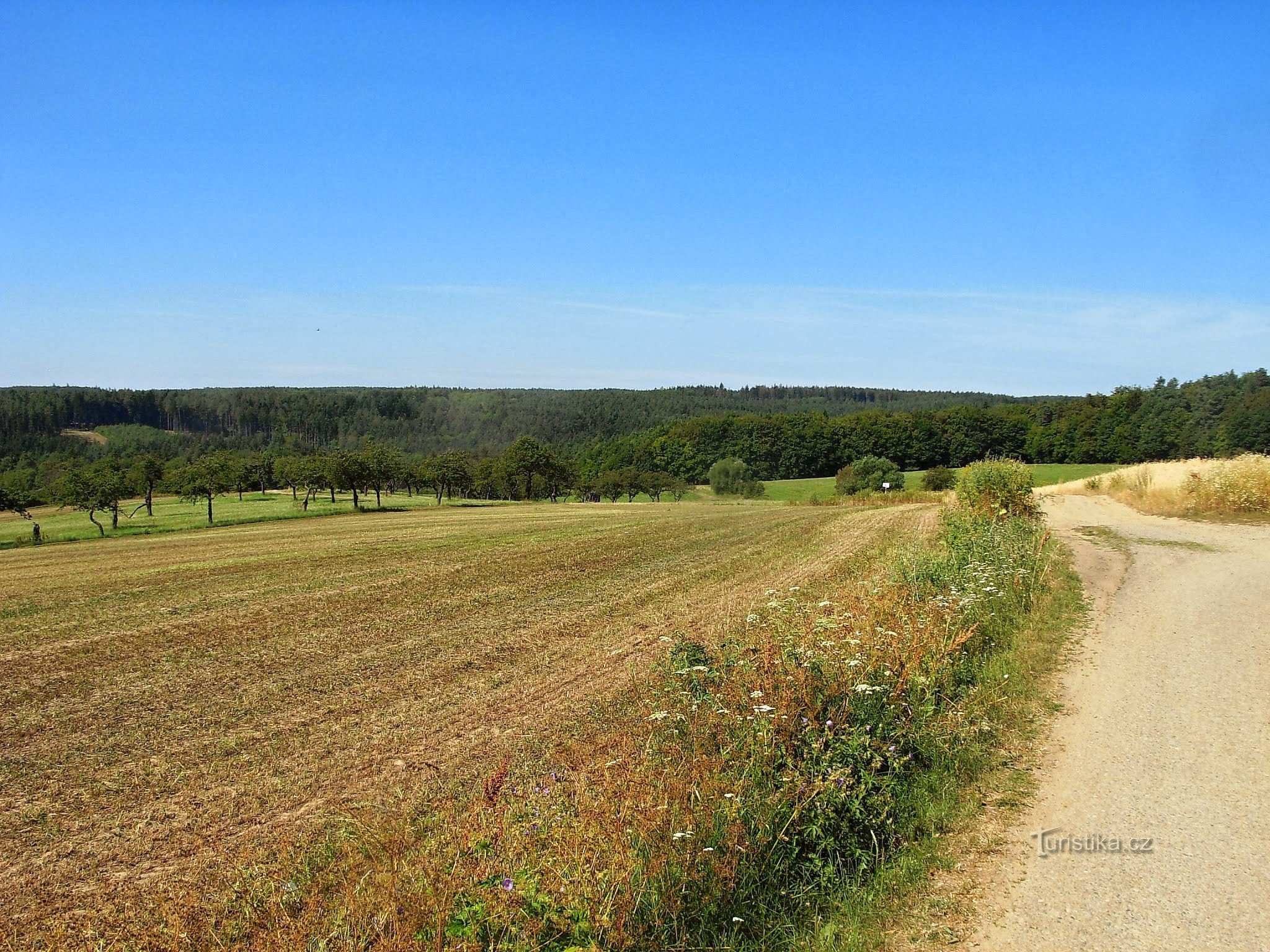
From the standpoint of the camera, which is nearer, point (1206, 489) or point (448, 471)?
point (1206, 489)

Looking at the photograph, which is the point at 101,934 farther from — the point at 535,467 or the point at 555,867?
the point at 535,467

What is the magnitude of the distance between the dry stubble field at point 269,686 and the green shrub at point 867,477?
53.2 meters

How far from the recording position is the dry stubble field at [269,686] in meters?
6.30

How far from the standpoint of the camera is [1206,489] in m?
24.3

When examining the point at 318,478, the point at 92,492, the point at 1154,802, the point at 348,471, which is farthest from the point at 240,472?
the point at 1154,802

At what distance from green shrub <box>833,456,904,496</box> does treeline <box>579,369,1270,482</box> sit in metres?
16.4

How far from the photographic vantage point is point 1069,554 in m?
17.3

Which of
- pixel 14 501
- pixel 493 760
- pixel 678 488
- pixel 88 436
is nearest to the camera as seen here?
pixel 493 760

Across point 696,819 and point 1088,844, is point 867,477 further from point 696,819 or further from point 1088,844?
point 696,819

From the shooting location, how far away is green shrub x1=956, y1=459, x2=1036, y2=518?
2236 cm

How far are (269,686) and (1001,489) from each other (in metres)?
19.3

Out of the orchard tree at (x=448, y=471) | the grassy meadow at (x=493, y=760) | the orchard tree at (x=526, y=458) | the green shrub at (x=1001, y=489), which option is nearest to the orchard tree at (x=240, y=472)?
the orchard tree at (x=448, y=471)

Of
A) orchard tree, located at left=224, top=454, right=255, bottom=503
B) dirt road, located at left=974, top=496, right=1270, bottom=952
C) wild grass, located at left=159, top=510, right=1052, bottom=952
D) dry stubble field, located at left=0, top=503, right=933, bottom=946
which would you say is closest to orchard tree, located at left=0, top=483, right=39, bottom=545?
orchard tree, located at left=224, top=454, right=255, bottom=503

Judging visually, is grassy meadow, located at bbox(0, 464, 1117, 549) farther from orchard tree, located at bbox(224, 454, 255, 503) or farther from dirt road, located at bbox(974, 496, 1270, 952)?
dirt road, located at bbox(974, 496, 1270, 952)
